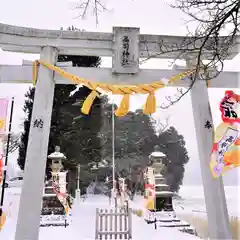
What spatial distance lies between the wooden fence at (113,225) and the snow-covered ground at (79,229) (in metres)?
0.19

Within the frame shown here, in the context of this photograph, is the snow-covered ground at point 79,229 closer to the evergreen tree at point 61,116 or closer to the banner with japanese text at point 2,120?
the banner with japanese text at point 2,120

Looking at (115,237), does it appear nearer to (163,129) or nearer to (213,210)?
(213,210)

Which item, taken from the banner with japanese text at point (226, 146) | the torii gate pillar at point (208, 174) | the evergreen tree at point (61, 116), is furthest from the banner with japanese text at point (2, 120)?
the evergreen tree at point (61, 116)

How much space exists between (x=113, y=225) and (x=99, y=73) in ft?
7.35

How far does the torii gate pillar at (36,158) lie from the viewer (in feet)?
9.32

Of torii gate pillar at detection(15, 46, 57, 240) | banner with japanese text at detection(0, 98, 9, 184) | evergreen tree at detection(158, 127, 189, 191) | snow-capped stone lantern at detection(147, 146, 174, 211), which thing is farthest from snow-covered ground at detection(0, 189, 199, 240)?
evergreen tree at detection(158, 127, 189, 191)

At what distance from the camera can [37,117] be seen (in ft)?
10.2

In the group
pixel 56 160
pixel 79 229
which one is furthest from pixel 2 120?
pixel 56 160

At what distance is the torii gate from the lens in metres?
3.05

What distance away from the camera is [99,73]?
337 cm

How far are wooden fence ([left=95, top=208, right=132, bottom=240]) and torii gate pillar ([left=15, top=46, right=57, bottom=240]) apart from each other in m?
1.19

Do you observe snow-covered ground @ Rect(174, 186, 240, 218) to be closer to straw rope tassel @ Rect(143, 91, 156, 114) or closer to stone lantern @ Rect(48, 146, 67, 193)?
stone lantern @ Rect(48, 146, 67, 193)

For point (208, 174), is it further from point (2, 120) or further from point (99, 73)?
point (2, 120)

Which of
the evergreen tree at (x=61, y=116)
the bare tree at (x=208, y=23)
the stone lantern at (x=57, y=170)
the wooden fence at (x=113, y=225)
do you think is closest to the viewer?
the bare tree at (x=208, y=23)
